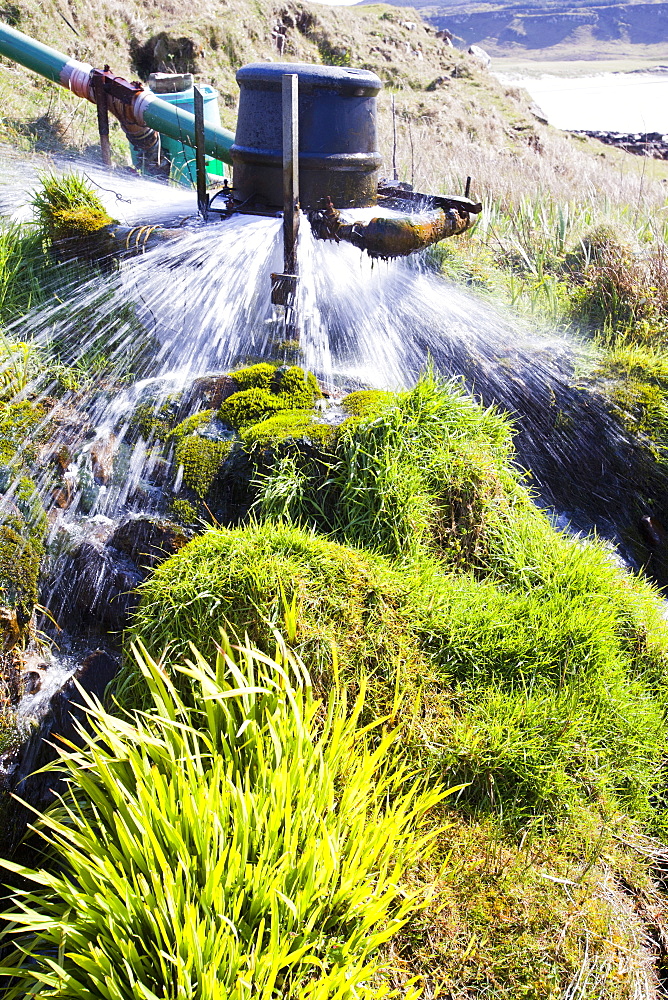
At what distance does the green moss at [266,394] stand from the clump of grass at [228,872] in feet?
6.31

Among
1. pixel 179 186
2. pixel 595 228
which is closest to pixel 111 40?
pixel 179 186

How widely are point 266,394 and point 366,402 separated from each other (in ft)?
1.99

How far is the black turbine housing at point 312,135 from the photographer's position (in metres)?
5.46

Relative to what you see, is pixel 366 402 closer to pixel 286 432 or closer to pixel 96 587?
pixel 286 432

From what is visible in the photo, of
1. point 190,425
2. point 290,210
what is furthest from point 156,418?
point 290,210

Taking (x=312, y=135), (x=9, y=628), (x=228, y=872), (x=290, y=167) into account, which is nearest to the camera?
(x=228, y=872)

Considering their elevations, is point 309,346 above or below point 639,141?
below

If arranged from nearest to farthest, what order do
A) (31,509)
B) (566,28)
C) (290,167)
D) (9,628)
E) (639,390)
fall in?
(9,628) < (31,509) < (290,167) < (639,390) < (566,28)

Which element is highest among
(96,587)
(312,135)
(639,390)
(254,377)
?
(312,135)

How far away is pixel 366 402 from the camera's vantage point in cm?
429

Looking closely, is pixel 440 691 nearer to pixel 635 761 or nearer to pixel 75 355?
pixel 635 761

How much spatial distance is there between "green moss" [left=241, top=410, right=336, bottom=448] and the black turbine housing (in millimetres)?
2407

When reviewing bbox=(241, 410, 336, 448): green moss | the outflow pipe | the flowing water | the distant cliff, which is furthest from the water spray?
the distant cliff

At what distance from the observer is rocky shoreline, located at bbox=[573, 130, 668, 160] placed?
87.7 ft
